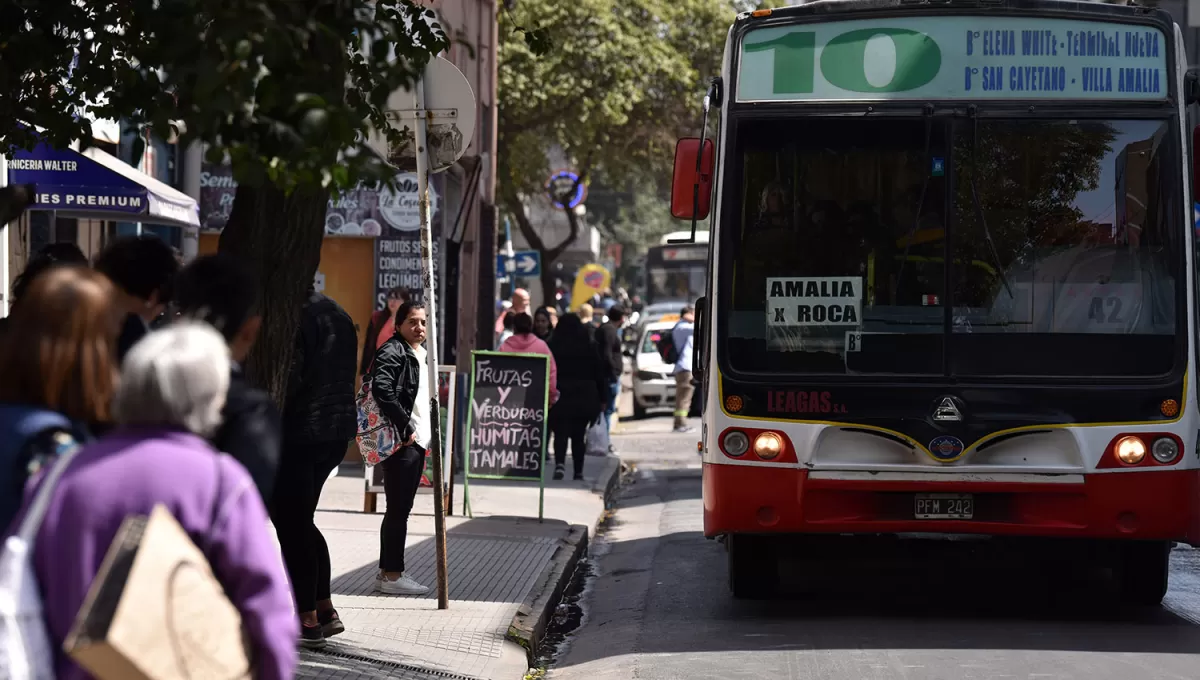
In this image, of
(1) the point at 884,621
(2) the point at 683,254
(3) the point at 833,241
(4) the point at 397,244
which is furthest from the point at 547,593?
(2) the point at 683,254

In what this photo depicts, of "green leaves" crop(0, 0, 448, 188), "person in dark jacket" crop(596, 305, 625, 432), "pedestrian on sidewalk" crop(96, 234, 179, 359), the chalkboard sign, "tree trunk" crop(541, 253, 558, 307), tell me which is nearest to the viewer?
"green leaves" crop(0, 0, 448, 188)

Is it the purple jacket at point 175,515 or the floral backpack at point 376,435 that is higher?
the purple jacket at point 175,515

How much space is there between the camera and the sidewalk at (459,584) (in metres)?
7.78

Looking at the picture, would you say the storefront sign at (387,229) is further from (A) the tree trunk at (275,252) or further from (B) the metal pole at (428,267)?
(A) the tree trunk at (275,252)

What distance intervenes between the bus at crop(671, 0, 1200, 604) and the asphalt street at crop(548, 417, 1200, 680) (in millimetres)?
509

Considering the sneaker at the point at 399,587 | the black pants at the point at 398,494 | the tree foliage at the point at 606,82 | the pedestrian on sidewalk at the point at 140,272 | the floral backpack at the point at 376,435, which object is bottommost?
the sneaker at the point at 399,587

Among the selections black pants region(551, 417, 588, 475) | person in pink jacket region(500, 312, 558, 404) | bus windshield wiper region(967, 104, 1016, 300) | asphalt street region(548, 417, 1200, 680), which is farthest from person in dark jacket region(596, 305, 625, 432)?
bus windshield wiper region(967, 104, 1016, 300)

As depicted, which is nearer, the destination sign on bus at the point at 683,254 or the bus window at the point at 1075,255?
the bus window at the point at 1075,255

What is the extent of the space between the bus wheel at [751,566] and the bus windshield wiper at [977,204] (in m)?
1.87

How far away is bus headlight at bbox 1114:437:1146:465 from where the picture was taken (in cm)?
874

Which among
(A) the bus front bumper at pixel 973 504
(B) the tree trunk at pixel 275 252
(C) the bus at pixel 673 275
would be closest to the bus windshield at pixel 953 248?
(A) the bus front bumper at pixel 973 504

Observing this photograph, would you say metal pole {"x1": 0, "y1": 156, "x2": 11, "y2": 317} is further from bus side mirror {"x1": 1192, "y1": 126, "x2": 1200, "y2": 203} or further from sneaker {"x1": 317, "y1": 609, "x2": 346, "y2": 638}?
bus side mirror {"x1": 1192, "y1": 126, "x2": 1200, "y2": 203}

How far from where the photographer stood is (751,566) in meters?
9.63

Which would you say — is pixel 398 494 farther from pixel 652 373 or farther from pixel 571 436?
pixel 652 373
